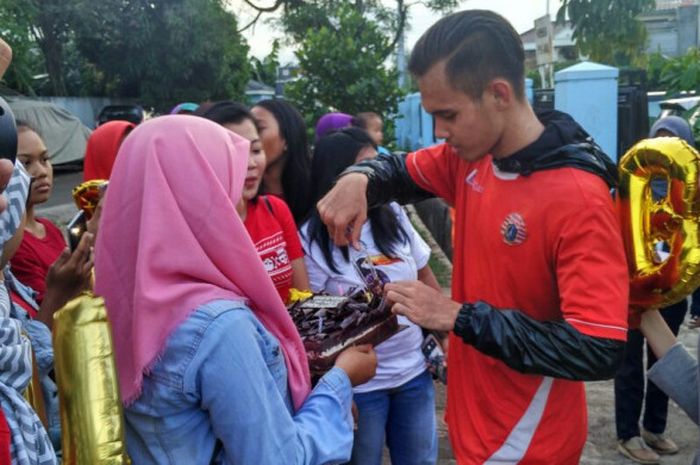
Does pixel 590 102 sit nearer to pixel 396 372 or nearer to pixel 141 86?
pixel 396 372

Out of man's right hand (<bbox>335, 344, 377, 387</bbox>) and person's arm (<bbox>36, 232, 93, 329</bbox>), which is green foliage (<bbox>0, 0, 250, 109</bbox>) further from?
man's right hand (<bbox>335, 344, 377, 387</bbox>)

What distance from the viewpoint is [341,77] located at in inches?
340

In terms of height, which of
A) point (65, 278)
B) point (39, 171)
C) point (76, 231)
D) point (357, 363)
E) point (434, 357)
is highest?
point (39, 171)

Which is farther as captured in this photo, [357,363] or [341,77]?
[341,77]

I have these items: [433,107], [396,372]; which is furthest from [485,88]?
[396,372]

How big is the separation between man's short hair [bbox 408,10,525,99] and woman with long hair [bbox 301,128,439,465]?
3.36 feet

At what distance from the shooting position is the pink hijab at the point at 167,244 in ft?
4.78

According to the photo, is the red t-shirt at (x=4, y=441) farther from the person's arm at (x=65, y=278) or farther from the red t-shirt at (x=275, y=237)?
the red t-shirt at (x=275, y=237)

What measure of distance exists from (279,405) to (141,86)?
77.4 ft

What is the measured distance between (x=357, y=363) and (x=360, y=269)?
603mm

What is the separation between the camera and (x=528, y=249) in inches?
69.7

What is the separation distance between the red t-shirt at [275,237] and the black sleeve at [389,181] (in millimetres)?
538

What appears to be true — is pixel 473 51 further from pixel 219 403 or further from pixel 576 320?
pixel 219 403

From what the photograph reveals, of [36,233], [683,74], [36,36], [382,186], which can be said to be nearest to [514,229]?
[382,186]
